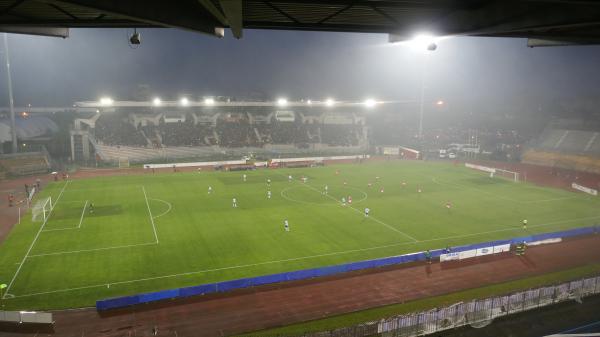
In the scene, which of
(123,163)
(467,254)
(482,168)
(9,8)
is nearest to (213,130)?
(123,163)

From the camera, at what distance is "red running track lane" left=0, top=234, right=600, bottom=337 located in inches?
780

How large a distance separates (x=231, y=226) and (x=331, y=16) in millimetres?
27791

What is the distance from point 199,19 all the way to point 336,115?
89.0 meters

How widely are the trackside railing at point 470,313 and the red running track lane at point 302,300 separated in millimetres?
3496

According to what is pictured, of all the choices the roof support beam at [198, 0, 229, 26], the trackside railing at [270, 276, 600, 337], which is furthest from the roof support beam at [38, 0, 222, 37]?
the trackside railing at [270, 276, 600, 337]

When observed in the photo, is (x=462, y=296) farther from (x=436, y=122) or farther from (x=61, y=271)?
(x=436, y=122)

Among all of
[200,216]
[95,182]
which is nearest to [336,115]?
[95,182]

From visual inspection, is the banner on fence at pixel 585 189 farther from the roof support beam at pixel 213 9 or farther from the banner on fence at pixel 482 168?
the roof support beam at pixel 213 9

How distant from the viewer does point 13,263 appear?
2695 centimetres

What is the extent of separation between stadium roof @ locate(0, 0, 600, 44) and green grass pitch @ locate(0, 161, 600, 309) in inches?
670

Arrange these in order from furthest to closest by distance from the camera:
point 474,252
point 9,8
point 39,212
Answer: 1. point 39,212
2. point 474,252
3. point 9,8

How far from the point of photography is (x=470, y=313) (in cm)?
1914

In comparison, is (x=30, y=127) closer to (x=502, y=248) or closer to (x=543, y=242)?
(x=502, y=248)

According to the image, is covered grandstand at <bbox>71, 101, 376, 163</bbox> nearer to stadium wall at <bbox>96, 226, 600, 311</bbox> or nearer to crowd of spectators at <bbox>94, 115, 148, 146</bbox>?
crowd of spectators at <bbox>94, 115, 148, 146</bbox>
